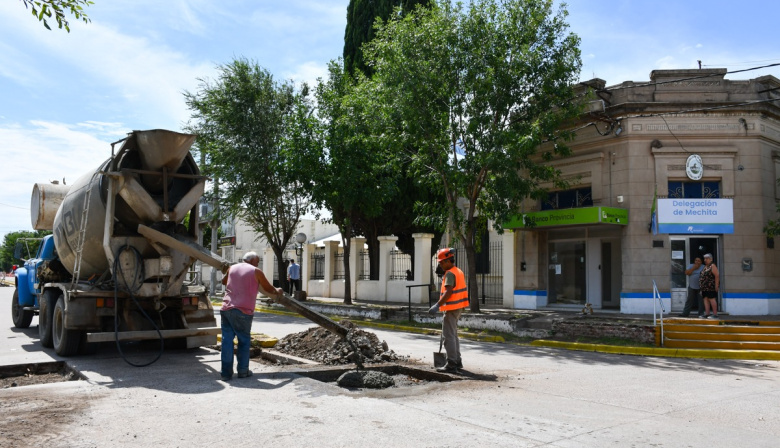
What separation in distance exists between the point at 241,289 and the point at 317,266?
77.0 feet

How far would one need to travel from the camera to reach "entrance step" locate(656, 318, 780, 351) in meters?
13.2

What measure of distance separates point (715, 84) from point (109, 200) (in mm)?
16623

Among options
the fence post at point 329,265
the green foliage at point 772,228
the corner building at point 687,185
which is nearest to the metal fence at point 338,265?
the fence post at point 329,265

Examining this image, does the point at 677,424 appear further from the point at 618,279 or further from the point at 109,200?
the point at 618,279

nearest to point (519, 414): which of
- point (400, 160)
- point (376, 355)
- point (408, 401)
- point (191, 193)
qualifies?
point (408, 401)

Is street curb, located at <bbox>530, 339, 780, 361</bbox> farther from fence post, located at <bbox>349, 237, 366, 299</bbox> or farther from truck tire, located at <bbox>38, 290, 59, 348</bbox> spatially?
fence post, located at <bbox>349, 237, 366, 299</bbox>

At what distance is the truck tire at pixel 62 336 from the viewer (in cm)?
1002

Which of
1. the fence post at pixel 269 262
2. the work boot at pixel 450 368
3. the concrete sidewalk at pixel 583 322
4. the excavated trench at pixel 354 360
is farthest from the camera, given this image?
the fence post at pixel 269 262

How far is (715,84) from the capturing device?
18.2 meters

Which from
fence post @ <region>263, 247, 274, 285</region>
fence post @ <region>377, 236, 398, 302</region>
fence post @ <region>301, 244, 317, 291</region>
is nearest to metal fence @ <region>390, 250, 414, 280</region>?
fence post @ <region>377, 236, 398, 302</region>

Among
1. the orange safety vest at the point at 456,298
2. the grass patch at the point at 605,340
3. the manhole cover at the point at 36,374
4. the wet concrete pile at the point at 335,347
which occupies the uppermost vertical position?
the orange safety vest at the point at 456,298

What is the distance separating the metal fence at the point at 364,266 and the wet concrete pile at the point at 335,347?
55.2ft

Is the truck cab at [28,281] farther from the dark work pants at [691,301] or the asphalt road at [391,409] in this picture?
the dark work pants at [691,301]

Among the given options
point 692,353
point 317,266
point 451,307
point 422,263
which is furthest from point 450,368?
point 317,266
